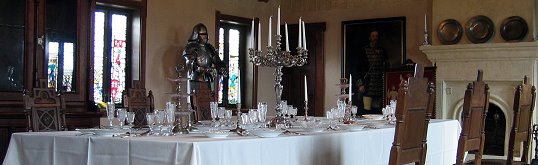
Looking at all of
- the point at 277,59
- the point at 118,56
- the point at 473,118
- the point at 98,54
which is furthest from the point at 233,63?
the point at 473,118

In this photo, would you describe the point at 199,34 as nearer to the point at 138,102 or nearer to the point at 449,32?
the point at 138,102

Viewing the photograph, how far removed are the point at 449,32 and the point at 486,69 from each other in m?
0.71

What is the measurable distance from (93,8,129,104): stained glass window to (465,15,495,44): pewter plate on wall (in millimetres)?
4449

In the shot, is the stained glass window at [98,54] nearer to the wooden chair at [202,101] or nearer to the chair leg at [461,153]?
the wooden chair at [202,101]

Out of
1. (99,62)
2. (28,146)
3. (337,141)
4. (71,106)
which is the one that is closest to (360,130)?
(337,141)

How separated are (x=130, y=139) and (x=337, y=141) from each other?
127 centimetres

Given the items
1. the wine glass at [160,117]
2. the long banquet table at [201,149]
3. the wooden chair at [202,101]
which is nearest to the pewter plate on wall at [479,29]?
the wooden chair at [202,101]

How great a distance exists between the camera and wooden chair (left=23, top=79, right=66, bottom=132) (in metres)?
4.40

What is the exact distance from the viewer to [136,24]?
836 cm

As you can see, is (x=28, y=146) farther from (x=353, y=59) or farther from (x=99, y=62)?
(x=353, y=59)

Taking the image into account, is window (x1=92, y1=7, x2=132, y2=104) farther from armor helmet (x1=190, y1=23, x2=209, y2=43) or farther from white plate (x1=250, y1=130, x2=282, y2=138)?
white plate (x1=250, y1=130, x2=282, y2=138)

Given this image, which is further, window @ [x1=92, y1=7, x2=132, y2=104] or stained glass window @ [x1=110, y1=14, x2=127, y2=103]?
stained glass window @ [x1=110, y1=14, x2=127, y2=103]

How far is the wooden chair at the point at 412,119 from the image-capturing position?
3275mm

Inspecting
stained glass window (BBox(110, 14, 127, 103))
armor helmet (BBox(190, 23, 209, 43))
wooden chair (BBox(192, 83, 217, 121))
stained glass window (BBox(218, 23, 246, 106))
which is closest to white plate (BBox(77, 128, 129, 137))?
wooden chair (BBox(192, 83, 217, 121))
